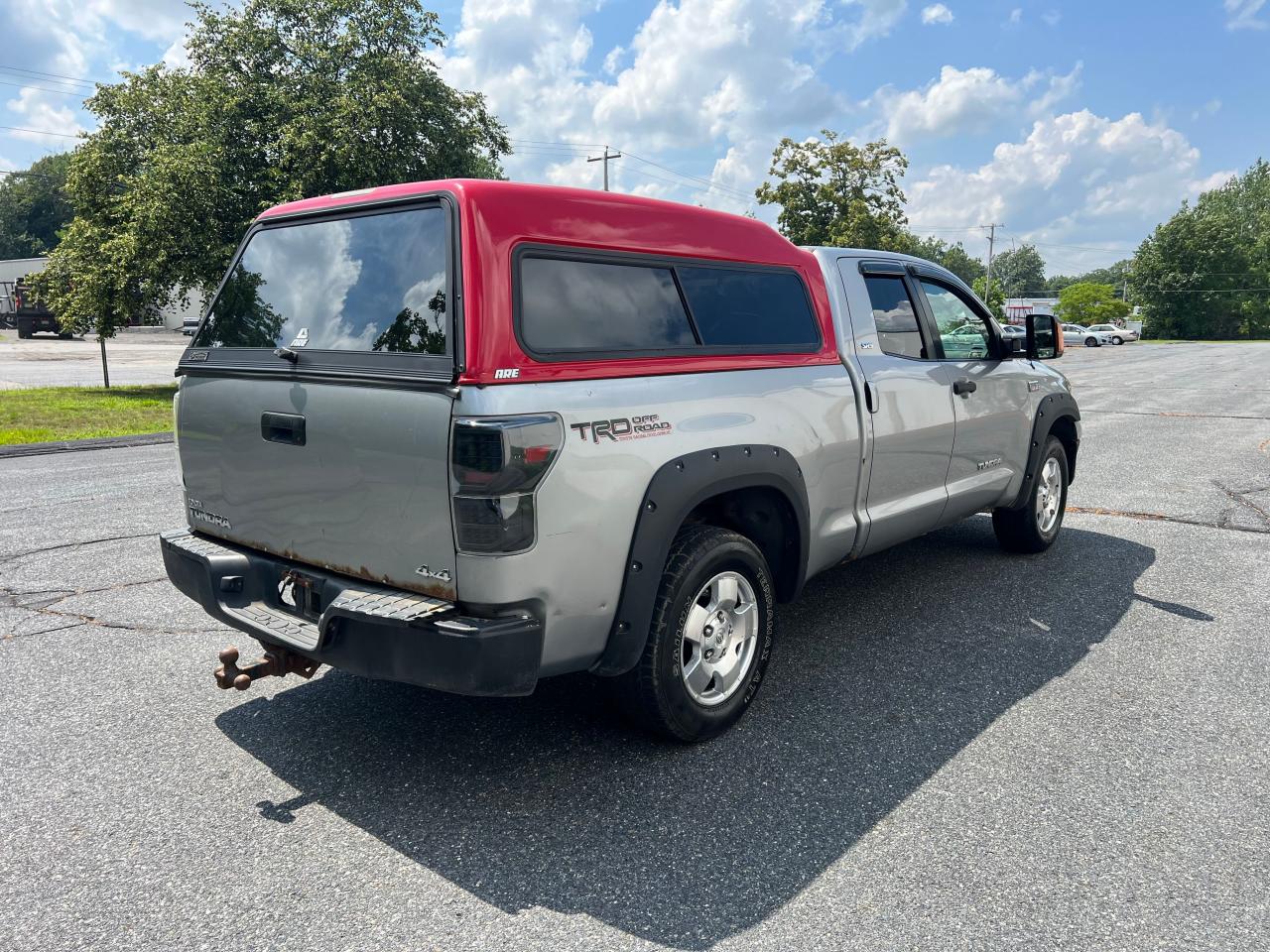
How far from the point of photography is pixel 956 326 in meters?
5.30

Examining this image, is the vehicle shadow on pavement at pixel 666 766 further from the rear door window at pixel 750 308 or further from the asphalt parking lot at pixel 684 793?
the rear door window at pixel 750 308

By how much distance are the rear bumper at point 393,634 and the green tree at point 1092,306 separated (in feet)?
288

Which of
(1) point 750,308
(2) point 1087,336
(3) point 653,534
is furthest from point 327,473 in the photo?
(2) point 1087,336

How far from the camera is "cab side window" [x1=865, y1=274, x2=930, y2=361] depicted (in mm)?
4656

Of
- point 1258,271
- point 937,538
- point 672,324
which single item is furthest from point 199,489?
point 1258,271

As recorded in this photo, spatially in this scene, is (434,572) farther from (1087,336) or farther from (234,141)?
(1087,336)

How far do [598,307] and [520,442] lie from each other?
0.69 m

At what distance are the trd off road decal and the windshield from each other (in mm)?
510

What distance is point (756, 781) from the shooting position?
10.8ft

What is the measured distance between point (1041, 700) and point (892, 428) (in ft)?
4.61

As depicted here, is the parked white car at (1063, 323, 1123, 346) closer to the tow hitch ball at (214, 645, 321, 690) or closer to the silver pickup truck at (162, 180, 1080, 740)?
the silver pickup truck at (162, 180, 1080, 740)

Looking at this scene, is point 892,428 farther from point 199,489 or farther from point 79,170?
point 79,170

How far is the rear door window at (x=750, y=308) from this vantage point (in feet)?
11.9

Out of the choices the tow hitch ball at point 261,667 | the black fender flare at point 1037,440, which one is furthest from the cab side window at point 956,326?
the tow hitch ball at point 261,667
